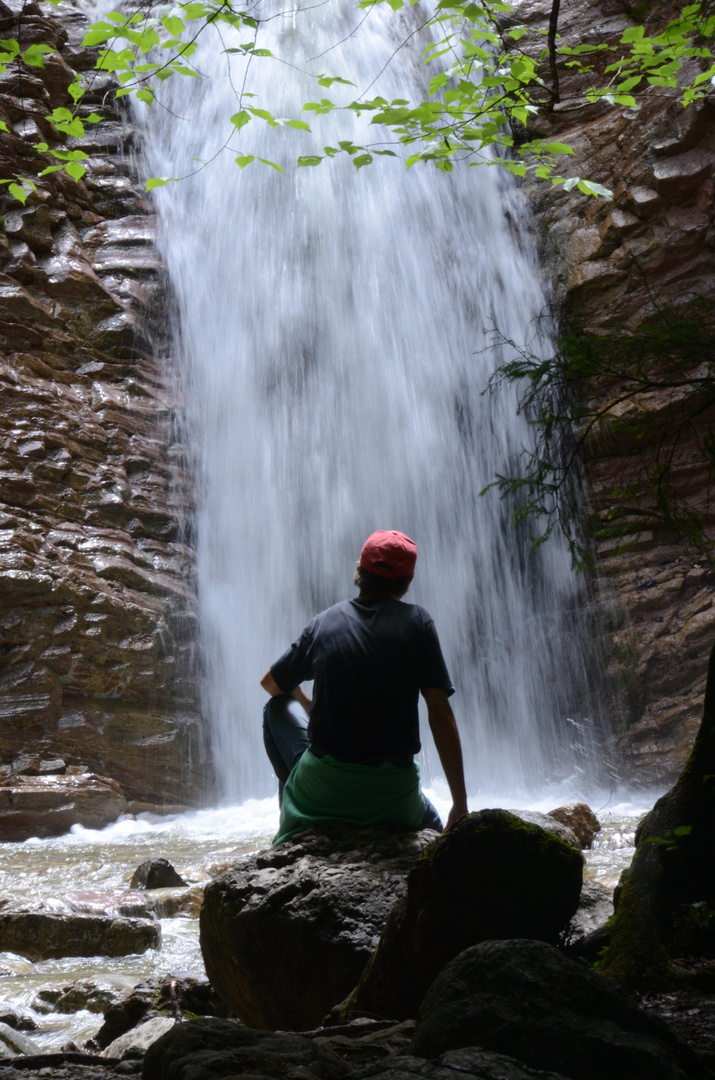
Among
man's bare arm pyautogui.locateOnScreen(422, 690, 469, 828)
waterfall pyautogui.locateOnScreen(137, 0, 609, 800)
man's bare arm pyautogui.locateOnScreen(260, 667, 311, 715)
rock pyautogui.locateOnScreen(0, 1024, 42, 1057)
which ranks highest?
waterfall pyautogui.locateOnScreen(137, 0, 609, 800)

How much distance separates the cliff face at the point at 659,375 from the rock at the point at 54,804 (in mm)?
5256

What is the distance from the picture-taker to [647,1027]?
1.60 metres

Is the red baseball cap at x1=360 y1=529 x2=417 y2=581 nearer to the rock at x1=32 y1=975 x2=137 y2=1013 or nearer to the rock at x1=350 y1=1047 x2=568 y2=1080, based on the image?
the rock at x1=350 y1=1047 x2=568 y2=1080

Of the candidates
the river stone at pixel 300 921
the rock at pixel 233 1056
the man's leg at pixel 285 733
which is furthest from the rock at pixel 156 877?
the rock at pixel 233 1056

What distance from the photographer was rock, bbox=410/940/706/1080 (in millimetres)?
1513

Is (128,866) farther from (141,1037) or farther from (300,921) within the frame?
(300,921)

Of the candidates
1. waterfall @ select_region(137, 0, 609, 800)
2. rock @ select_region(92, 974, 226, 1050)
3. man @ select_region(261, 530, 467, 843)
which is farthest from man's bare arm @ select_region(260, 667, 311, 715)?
waterfall @ select_region(137, 0, 609, 800)

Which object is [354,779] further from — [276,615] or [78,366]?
[78,366]

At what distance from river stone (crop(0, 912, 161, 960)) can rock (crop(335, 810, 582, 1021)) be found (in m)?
2.51

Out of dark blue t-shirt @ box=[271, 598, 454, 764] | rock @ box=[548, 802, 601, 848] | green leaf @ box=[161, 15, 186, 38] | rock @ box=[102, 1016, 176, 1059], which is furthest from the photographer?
rock @ box=[548, 802, 601, 848]

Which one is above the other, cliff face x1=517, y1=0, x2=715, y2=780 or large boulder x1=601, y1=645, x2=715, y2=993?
cliff face x1=517, y1=0, x2=715, y2=780

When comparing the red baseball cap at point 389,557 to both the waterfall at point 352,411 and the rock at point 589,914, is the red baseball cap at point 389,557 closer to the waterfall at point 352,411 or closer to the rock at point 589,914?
the rock at point 589,914

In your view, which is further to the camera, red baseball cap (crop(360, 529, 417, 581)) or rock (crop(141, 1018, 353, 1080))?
red baseball cap (crop(360, 529, 417, 581))

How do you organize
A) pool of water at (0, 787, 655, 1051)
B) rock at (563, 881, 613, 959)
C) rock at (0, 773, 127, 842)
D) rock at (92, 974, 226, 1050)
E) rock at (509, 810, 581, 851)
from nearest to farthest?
1. rock at (509, 810, 581, 851)
2. rock at (563, 881, 613, 959)
3. rock at (92, 974, 226, 1050)
4. pool of water at (0, 787, 655, 1051)
5. rock at (0, 773, 127, 842)
